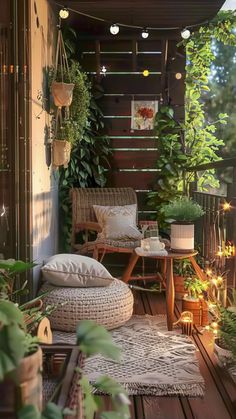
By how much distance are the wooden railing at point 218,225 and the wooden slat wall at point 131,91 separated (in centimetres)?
61

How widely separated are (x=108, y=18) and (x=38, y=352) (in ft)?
13.8

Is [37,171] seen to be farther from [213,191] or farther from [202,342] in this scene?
[213,191]

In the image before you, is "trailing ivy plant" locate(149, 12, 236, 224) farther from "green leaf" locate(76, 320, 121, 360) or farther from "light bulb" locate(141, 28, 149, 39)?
"green leaf" locate(76, 320, 121, 360)

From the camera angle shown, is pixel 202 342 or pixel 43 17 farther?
pixel 43 17

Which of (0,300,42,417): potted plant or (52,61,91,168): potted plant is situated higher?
(52,61,91,168): potted plant

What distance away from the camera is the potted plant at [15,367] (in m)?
0.92

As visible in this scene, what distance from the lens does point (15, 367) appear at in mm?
929

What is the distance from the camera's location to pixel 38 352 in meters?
1.06

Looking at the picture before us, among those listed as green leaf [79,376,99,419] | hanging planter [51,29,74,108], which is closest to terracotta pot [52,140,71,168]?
hanging planter [51,29,74,108]

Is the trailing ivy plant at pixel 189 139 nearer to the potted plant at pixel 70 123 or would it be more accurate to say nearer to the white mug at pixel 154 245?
the potted plant at pixel 70 123

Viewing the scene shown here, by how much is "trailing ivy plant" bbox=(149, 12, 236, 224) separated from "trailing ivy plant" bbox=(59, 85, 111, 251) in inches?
22.7

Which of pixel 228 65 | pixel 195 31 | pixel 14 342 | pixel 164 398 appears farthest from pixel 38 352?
pixel 228 65

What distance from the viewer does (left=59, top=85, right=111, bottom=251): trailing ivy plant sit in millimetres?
4852


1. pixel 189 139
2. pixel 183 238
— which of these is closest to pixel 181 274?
pixel 183 238
